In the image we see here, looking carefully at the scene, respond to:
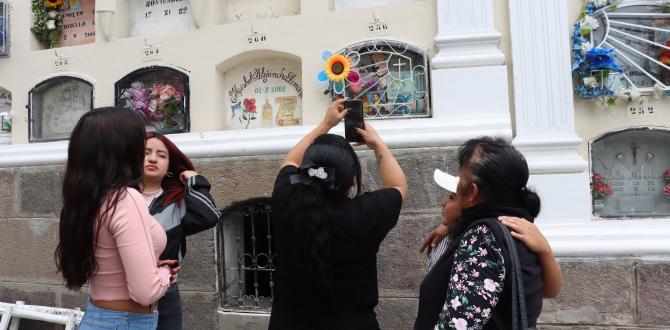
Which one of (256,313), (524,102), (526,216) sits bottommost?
(256,313)

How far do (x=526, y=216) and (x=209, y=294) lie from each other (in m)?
2.86

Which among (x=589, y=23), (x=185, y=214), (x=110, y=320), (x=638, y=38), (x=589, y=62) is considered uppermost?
(x=589, y=23)

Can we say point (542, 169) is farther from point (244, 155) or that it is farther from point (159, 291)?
point (159, 291)

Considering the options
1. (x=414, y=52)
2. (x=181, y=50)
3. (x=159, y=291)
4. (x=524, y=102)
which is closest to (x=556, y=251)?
(x=524, y=102)

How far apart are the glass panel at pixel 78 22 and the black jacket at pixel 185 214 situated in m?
2.97

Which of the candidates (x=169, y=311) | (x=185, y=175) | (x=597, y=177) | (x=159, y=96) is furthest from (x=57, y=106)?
(x=597, y=177)

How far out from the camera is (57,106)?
15.4 ft

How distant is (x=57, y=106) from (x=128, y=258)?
3.69m

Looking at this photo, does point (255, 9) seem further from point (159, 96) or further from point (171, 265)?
point (171, 265)

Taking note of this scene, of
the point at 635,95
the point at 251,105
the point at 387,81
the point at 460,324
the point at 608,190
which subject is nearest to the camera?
the point at 460,324

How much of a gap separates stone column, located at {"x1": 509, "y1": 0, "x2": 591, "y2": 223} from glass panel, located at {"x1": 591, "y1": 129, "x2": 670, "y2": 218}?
21 cm

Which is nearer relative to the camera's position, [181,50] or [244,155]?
[244,155]

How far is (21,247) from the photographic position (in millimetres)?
4414

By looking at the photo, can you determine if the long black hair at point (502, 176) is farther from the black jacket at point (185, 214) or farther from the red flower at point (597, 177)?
the red flower at point (597, 177)
